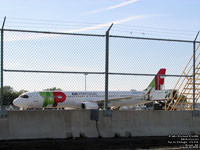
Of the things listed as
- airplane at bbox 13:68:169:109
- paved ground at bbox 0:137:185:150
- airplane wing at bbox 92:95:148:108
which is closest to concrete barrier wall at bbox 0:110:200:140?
paved ground at bbox 0:137:185:150

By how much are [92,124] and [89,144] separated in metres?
0.75

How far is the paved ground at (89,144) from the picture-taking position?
7262 millimetres

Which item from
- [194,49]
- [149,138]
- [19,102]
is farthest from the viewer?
[19,102]

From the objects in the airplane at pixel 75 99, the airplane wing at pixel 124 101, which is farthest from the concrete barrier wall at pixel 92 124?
the airplane wing at pixel 124 101

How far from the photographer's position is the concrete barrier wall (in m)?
7.70

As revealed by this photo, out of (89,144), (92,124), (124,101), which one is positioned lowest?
(124,101)

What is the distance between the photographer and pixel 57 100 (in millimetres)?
30641

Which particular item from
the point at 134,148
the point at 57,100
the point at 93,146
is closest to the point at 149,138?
the point at 134,148

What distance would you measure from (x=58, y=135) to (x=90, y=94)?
25365 millimetres

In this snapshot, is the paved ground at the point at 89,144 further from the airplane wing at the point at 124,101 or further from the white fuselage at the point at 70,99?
the airplane wing at the point at 124,101

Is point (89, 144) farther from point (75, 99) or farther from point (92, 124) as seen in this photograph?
point (75, 99)

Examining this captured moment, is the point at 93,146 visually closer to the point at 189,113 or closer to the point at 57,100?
the point at 189,113

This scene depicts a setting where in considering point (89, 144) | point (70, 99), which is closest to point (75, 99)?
point (70, 99)

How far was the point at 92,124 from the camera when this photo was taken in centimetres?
839
